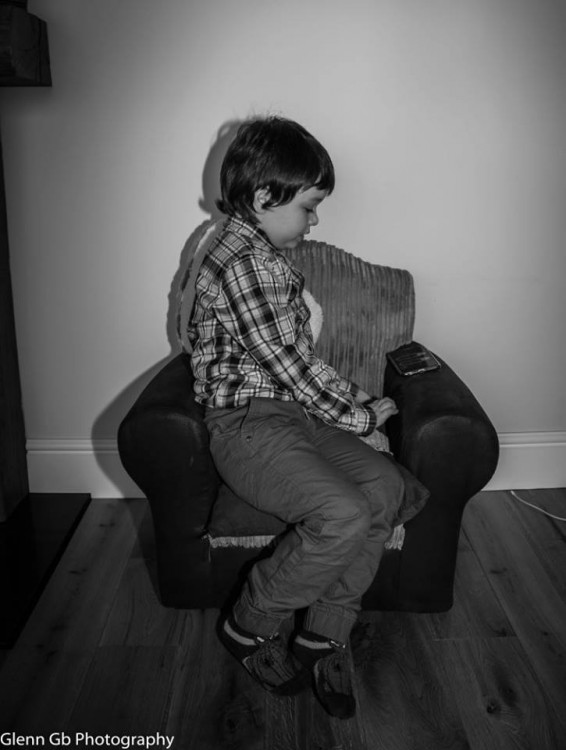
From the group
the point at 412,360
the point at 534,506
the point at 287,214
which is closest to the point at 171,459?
the point at 287,214

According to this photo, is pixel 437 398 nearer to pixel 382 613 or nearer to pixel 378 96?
pixel 382 613

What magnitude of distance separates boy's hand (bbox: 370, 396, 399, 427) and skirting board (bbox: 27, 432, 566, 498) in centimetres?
82

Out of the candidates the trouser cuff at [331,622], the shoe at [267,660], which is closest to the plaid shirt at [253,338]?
the trouser cuff at [331,622]

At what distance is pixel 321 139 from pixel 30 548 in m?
1.53

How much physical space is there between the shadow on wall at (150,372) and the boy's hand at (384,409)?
2.58 ft

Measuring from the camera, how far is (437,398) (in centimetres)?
180

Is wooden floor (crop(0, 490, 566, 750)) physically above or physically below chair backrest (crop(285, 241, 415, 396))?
below

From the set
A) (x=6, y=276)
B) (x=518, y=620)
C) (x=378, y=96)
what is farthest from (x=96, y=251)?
(x=518, y=620)

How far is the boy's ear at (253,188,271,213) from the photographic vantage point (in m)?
1.66

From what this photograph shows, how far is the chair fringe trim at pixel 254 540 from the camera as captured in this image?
173cm

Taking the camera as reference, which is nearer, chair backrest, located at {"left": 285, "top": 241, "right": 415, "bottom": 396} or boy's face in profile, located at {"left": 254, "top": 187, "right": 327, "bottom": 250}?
boy's face in profile, located at {"left": 254, "top": 187, "right": 327, "bottom": 250}

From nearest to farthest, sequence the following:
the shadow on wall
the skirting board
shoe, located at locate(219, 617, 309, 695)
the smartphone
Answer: shoe, located at locate(219, 617, 309, 695), the smartphone, the shadow on wall, the skirting board

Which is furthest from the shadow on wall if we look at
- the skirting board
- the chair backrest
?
the chair backrest

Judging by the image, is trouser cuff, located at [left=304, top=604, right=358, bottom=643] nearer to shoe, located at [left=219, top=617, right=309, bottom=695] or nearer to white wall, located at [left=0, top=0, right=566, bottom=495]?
shoe, located at [left=219, top=617, right=309, bottom=695]
